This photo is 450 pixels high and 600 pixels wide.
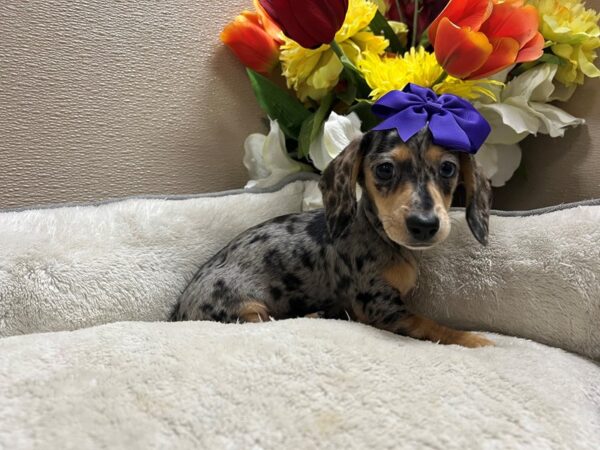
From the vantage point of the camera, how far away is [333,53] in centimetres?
178

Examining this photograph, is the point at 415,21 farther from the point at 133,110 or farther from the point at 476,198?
the point at 133,110

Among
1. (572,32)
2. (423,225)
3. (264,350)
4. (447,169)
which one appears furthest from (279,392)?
(572,32)

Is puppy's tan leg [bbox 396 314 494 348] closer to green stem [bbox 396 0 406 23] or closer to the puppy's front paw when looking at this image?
the puppy's front paw

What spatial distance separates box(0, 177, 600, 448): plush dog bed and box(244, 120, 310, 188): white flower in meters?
0.13

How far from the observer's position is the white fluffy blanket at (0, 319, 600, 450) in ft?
3.03

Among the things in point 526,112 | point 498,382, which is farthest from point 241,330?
point 526,112

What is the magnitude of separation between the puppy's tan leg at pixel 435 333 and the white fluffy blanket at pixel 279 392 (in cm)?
12

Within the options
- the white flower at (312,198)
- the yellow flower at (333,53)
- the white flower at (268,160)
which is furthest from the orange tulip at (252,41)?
the white flower at (312,198)

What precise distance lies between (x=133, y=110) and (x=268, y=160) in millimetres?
493

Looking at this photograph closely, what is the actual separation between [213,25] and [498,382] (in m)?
1.53

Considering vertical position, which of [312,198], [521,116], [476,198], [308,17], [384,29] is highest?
[308,17]

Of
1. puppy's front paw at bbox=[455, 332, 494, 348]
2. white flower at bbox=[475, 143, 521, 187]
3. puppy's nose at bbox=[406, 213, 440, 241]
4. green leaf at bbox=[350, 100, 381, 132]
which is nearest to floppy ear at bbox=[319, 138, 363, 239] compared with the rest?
puppy's nose at bbox=[406, 213, 440, 241]

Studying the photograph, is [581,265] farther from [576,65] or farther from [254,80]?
[254,80]

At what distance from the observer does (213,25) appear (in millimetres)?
1987
